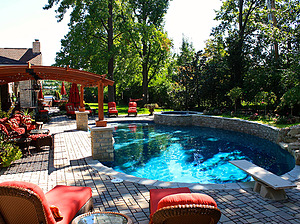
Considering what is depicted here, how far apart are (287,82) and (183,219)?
13.1 m

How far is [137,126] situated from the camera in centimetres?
1537

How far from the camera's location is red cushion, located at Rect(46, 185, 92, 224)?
3.06 metres

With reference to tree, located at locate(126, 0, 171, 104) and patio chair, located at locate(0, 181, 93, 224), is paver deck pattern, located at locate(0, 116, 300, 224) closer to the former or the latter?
patio chair, located at locate(0, 181, 93, 224)

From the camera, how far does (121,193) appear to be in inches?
184

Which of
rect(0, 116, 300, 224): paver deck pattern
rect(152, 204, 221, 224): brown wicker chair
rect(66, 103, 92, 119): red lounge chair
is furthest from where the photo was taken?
rect(66, 103, 92, 119): red lounge chair

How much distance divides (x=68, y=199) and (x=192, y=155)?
20.8 ft

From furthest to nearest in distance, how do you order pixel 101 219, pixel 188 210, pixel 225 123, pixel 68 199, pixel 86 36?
pixel 86 36 < pixel 225 123 < pixel 68 199 < pixel 101 219 < pixel 188 210

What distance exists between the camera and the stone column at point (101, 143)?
7199mm

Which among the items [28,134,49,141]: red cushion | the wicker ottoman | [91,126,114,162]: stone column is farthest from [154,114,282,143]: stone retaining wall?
[28,134,49,141]: red cushion

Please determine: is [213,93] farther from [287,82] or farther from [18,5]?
[18,5]

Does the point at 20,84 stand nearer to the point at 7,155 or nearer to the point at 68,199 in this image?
the point at 7,155

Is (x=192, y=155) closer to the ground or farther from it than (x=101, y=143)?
closer to the ground

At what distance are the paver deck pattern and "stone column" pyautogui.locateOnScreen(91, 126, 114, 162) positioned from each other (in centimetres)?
32

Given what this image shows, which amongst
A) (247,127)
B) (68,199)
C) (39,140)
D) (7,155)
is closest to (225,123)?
(247,127)
